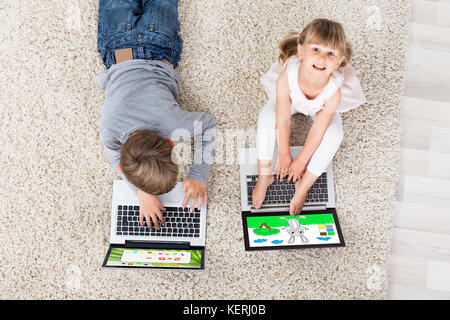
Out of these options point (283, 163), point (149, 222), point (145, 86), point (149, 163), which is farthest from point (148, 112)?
point (283, 163)

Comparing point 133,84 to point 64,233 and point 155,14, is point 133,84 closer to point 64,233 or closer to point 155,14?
point 155,14

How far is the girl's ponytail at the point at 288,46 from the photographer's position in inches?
34.6

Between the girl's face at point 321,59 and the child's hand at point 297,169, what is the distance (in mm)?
281

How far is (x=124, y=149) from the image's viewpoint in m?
0.75

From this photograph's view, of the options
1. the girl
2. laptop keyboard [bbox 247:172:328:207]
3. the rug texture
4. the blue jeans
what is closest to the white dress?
the girl

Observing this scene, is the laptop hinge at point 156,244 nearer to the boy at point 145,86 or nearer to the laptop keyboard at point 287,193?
the boy at point 145,86

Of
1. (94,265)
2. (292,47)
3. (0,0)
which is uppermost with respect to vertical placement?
(0,0)

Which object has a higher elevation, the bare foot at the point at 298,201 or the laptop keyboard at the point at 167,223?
the bare foot at the point at 298,201

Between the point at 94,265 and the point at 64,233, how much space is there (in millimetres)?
142

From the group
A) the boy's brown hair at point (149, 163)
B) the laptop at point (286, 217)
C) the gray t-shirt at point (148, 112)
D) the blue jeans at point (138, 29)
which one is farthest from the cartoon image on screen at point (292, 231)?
the blue jeans at point (138, 29)

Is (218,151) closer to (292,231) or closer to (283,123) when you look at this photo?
(283,123)

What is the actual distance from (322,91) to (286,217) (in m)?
0.37

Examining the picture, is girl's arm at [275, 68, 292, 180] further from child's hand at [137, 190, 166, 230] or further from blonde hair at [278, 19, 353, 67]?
child's hand at [137, 190, 166, 230]

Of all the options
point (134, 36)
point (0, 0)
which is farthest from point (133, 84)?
point (0, 0)
